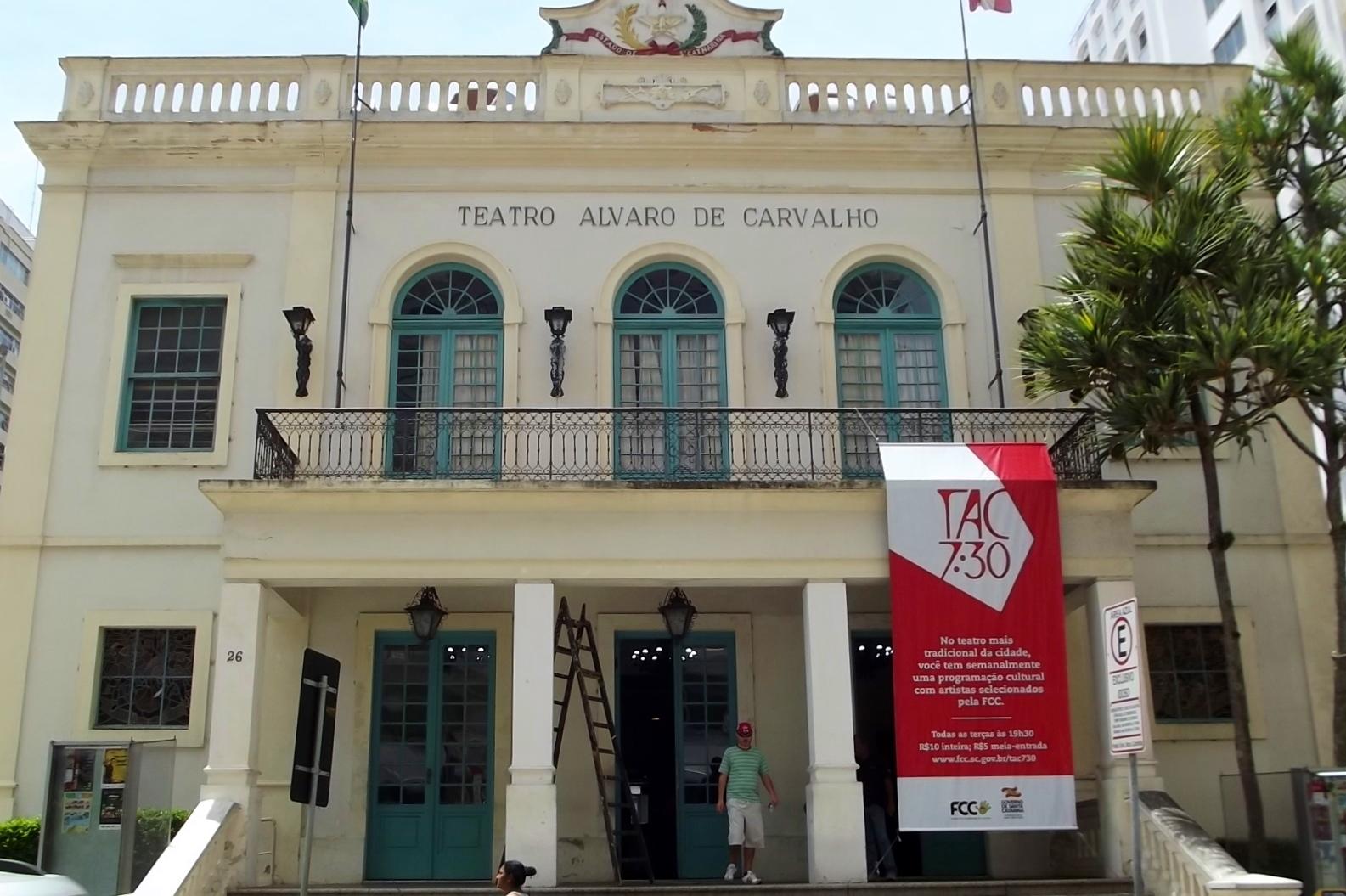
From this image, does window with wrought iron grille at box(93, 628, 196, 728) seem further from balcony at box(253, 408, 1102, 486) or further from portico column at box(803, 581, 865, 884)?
portico column at box(803, 581, 865, 884)

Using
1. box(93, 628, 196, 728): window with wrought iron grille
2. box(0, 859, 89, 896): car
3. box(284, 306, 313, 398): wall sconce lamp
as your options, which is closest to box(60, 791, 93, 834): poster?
box(0, 859, 89, 896): car

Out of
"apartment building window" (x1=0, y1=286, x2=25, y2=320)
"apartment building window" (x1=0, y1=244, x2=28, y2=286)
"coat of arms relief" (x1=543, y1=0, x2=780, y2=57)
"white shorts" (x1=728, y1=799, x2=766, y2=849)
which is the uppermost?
→ "apartment building window" (x1=0, y1=244, x2=28, y2=286)

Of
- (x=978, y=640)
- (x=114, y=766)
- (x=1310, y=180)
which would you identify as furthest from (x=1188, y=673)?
(x=114, y=766)

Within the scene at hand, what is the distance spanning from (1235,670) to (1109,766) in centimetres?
144

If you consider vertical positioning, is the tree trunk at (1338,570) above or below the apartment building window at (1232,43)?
below

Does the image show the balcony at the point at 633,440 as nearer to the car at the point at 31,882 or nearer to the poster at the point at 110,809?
the poster at the point at 110,809

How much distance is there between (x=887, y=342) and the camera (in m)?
15.3

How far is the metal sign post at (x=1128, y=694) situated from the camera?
829cm

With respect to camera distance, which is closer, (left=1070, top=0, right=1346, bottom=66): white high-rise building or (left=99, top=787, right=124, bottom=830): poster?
(left=99, top=787, right=124, bottom=830): poster

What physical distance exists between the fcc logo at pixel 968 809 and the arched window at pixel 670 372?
421cm

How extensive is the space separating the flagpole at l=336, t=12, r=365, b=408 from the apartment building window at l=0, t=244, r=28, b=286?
37.2 meters

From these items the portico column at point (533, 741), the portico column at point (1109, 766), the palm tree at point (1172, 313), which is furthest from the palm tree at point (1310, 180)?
the portico column at point (533, 741)

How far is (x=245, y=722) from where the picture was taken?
1241 centimetres

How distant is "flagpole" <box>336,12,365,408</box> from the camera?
1473 centimetres
